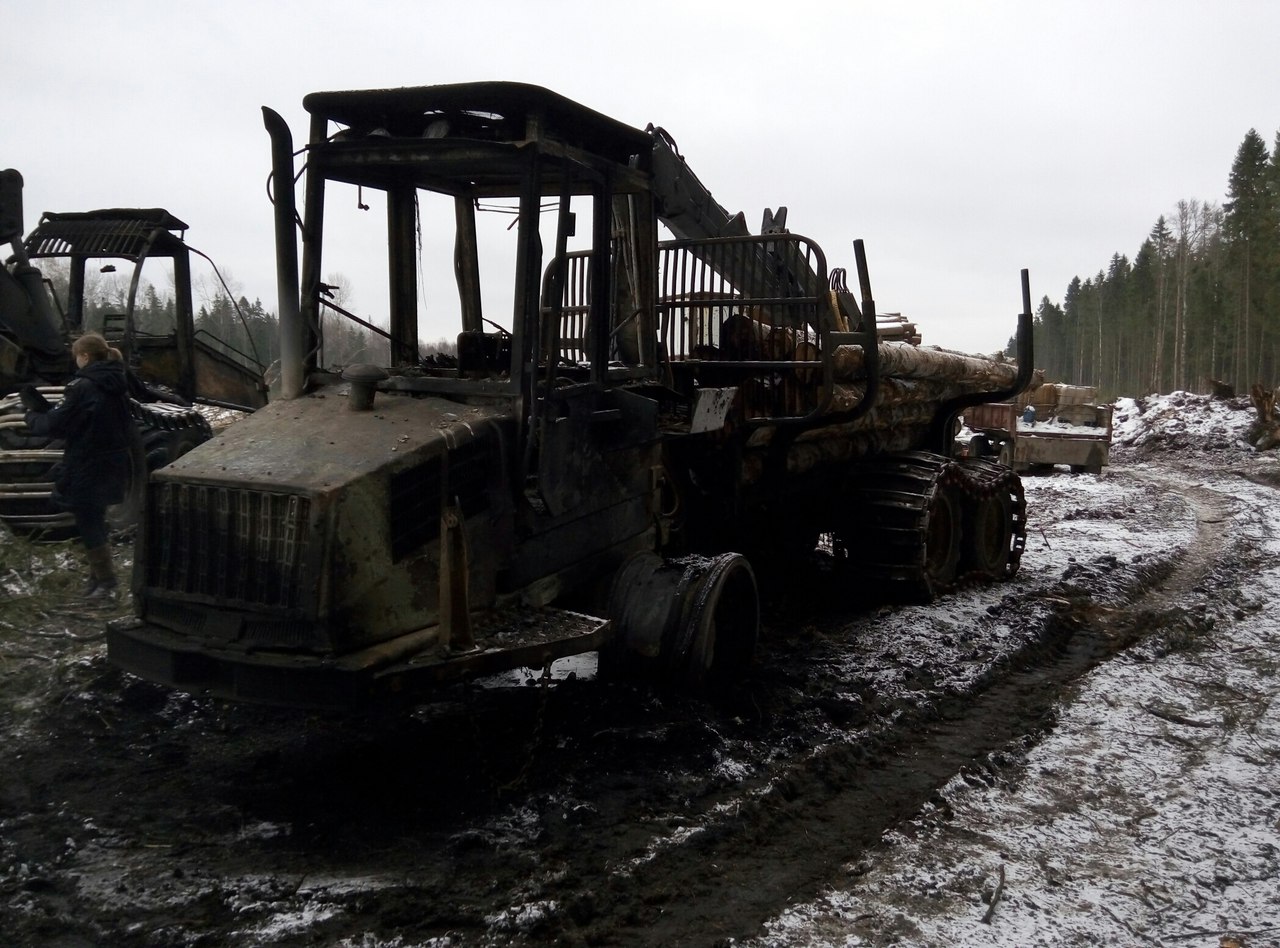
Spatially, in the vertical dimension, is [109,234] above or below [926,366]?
above

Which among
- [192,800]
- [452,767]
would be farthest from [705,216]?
[192,800]

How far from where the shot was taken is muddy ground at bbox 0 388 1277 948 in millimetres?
3645

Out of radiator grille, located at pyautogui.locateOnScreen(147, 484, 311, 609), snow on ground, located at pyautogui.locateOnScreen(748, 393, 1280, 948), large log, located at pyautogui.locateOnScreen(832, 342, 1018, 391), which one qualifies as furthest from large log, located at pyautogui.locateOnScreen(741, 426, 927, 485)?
radiator grille, located at pyautogui.locateOnScreen(147, 484, 311, 609)

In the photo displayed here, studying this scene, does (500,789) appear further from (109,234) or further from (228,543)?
(109,234)

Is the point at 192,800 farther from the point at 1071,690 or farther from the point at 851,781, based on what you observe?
the point at 1071,690

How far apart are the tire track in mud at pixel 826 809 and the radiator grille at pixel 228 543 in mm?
1576

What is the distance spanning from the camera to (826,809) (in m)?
4.62

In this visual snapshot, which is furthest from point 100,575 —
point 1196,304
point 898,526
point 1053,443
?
point 1196,304

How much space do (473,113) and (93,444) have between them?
13.3 feet

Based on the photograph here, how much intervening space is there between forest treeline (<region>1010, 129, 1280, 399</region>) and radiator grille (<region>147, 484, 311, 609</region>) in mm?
45618

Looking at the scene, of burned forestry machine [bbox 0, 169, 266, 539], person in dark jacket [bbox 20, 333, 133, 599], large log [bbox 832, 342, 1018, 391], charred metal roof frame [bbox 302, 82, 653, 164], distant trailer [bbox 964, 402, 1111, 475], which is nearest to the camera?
charred metal roof frame [bbox 302, 82, 653, 164]

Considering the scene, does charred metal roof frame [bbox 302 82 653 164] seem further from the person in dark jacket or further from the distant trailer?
the distant trailer

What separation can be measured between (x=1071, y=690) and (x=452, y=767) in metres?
3.63

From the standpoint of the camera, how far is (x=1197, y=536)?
12109 mm
